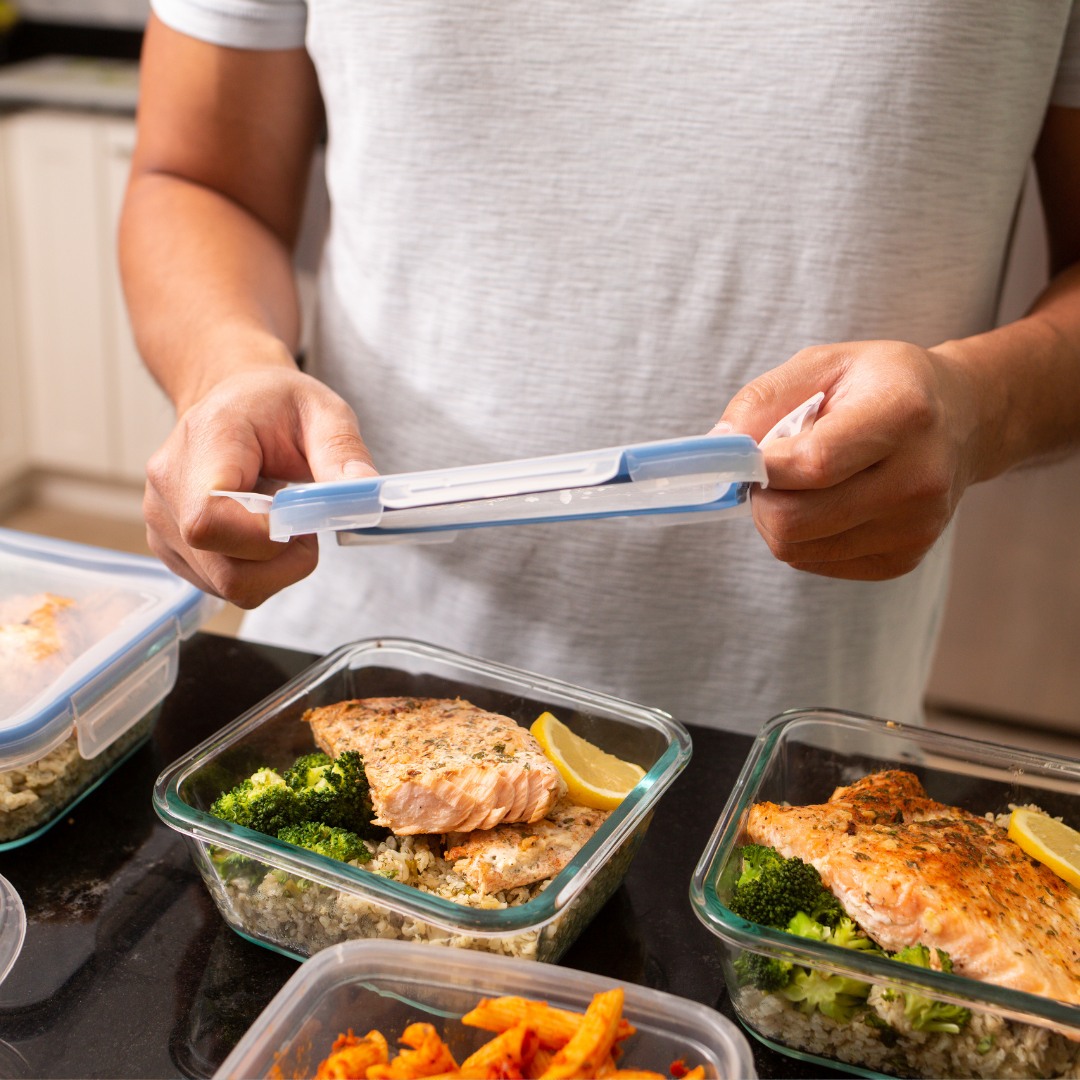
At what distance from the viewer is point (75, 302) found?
370 cm

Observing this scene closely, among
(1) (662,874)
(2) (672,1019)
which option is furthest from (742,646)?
(2) (672,1019)

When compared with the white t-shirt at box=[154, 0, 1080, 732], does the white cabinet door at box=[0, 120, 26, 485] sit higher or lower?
lower

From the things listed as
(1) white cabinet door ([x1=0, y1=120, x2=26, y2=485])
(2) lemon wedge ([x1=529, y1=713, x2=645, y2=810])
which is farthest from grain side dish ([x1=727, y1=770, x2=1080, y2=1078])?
(1) white cabinet door ([x1=0, y1=120, x2=26, y2=485])

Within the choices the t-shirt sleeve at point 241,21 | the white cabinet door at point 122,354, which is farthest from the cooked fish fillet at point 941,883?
the white cabinet door at point 122,354

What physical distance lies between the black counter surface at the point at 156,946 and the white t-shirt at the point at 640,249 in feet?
1.09

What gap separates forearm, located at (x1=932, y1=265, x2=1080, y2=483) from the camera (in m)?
1.07

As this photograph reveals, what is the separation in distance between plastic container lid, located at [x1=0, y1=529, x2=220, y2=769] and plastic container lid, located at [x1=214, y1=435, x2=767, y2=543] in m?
0.26

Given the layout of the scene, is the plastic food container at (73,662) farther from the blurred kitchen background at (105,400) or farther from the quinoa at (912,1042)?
the blurred kitchen background at (105,400)

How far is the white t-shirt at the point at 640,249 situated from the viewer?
3.88ft

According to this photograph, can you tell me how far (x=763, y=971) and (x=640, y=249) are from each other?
2.51 feet

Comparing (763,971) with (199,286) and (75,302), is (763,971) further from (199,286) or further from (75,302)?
(75,302)

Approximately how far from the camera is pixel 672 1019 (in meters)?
0.71

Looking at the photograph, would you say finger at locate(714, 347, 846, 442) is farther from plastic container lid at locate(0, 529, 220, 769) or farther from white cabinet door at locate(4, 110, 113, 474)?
white cabinet door at locate(4, 110, 113, 474)

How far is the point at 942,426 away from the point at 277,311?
0.80 metres
